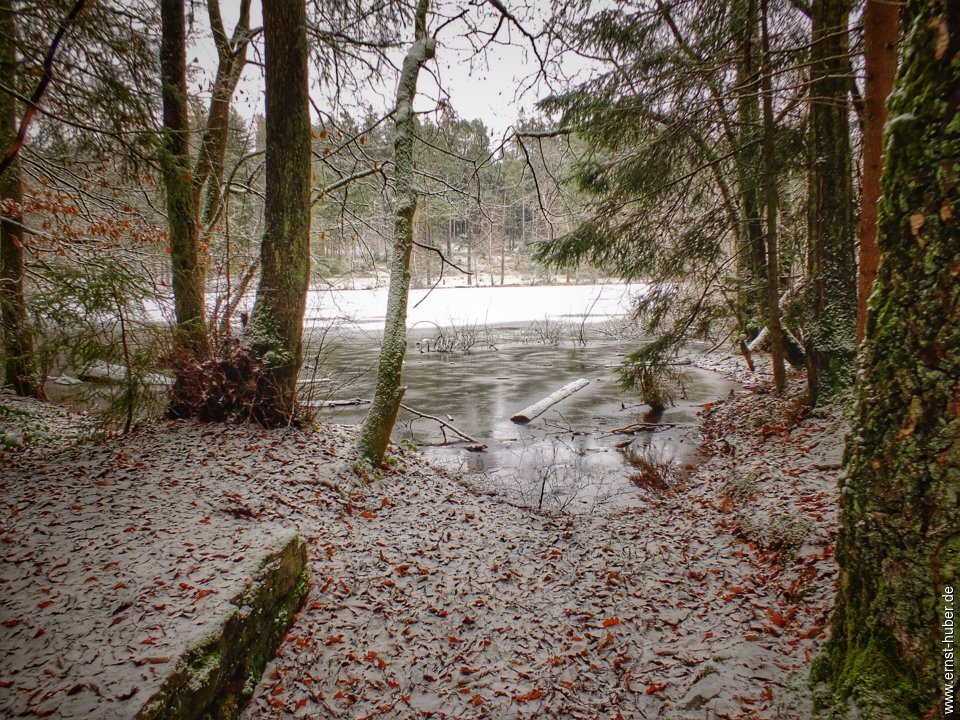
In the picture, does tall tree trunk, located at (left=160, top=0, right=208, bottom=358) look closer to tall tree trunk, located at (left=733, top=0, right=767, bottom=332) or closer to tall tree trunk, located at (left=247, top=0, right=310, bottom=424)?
tall tree trunk, located at (left=247, top=0, right=310, bottom=424)

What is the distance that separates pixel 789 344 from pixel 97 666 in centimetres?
1187

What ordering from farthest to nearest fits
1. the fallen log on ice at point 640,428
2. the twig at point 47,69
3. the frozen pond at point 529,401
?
the fallen log on ice at point 640,428
the frozen pond at point 529,401
the twig at point 47,69

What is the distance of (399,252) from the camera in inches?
245

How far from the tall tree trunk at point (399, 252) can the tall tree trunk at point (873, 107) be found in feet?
15.3

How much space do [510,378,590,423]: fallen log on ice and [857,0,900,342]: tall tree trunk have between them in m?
6.61

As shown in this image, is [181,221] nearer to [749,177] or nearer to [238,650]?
[238,650]

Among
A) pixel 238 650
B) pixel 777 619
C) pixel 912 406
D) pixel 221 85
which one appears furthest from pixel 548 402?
pixel 912 406

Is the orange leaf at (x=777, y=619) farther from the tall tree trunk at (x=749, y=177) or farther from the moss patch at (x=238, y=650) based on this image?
the tall tree trunk at (x=749, y=177)

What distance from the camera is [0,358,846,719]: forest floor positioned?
2930mm

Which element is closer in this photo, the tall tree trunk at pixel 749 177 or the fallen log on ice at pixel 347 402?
the tall tree trunk at pixel 749 177

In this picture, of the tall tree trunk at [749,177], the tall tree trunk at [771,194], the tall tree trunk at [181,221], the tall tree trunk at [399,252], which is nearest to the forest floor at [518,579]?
the tall tree trunk at [399,252]

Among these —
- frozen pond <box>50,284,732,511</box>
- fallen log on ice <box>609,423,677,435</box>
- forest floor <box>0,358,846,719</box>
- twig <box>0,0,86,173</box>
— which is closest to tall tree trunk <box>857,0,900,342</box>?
forest floor <box>0,358,846,719</box>

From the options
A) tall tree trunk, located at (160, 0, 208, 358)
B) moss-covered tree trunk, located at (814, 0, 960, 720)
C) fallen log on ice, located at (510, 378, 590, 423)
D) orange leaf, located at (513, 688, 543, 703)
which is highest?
tall tree trunk, located at (160, 0, 208, 358)

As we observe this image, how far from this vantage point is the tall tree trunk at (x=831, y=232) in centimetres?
615
